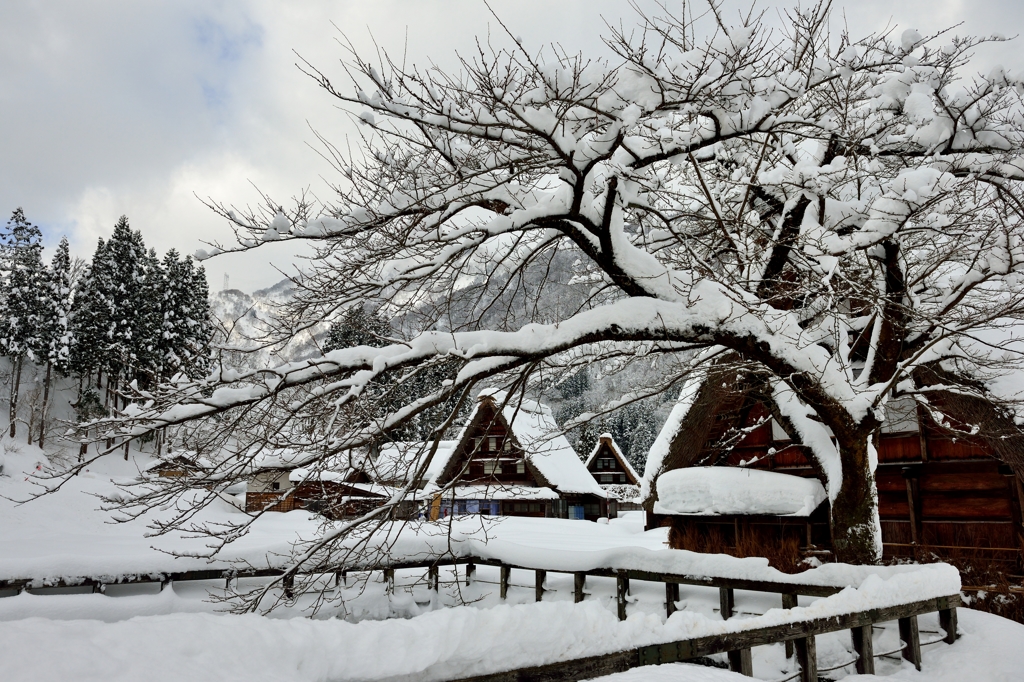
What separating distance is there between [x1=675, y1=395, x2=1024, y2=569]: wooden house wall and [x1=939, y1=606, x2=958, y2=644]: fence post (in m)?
3.75

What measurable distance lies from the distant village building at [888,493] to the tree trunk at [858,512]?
7.12 ft

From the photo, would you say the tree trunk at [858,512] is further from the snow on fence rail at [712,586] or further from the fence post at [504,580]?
the fence post at [504,580]

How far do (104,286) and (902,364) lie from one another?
4483 centimetres

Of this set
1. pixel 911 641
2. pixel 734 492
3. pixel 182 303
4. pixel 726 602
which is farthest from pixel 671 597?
pixel 182 303

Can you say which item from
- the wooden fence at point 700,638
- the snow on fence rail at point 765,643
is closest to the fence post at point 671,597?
the wooden fence at point 700,638

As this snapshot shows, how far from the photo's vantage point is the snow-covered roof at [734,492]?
9.88m

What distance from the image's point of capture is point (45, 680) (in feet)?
5.75

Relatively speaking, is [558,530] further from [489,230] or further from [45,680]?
[45,680]

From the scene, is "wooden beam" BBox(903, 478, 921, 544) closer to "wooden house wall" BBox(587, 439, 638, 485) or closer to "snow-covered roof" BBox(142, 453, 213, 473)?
"snow-covered roof" BBox(142, 453, 213, 473)

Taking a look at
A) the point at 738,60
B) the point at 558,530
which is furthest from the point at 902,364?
the point at 558,530

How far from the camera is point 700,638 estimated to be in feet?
10.8

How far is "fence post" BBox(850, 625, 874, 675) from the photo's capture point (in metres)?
4.70

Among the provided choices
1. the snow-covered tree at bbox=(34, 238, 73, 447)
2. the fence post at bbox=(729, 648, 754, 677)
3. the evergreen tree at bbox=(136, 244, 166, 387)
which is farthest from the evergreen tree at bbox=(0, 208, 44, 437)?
the fence post at bbox=(729, 648, 754, 677)

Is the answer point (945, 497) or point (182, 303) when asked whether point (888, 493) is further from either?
point (182, 303)
